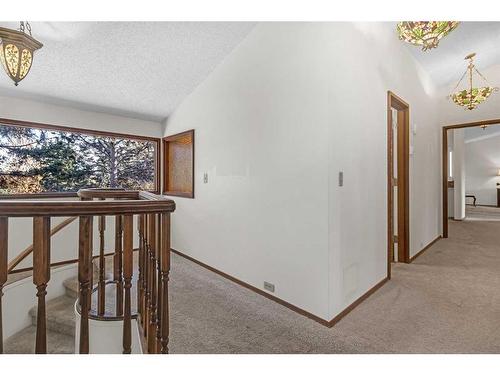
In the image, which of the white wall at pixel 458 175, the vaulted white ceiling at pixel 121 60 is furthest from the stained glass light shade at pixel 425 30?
the white wall at pixel 458 175

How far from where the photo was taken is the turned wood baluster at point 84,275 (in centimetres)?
101

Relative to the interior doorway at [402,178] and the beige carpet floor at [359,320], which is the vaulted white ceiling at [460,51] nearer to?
the interior doorway at [402,178]

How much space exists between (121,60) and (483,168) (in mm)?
12175

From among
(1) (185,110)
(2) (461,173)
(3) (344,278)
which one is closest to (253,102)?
(1) (185,110)

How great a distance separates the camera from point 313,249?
7.13ft

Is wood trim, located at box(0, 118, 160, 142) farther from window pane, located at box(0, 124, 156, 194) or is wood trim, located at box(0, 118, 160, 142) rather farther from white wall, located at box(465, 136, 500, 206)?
white wall, located at box(465, 136, 500, 206)

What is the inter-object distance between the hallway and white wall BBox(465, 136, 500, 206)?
29.3 feet

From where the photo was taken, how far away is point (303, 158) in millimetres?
2234

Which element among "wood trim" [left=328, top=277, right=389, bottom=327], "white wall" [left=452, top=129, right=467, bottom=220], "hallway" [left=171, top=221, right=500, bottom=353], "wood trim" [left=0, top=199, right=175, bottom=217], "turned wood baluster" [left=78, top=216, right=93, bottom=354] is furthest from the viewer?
"white wall" [left=452, top=129, right=467, bottom=220]

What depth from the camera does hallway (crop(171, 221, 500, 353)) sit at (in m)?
1.81

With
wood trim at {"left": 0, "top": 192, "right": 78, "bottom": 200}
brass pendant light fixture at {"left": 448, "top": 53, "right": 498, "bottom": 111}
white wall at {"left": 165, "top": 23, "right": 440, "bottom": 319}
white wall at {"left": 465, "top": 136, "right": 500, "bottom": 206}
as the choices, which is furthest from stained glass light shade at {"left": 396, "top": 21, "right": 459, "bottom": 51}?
white wall at {"left": 465, "top": 136, "right": 500, "bottom": 206}

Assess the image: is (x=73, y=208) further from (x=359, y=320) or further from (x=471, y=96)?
(x=471, y=96)

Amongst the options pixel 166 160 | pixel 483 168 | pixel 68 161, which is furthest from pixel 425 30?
pixel 483 168
